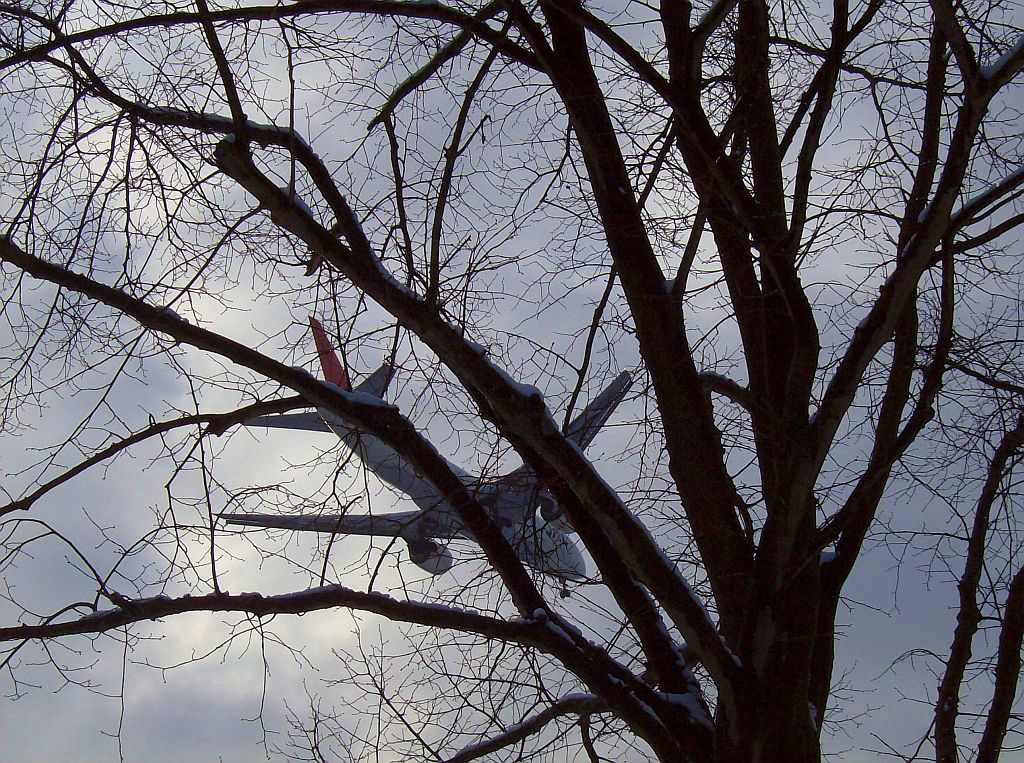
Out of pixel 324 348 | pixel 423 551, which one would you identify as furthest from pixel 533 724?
pixel 324 348

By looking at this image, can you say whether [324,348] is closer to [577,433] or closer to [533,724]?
[577,433]

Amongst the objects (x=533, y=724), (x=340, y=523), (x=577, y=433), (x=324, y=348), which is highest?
(x=324, y=348)

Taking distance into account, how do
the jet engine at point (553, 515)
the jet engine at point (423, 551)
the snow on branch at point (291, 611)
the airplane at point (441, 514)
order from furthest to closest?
the jet engine at point (553, 515), the airplane at point (441, 514), the jet engine at point (423, 551), the snow on branch at point (291, 611)

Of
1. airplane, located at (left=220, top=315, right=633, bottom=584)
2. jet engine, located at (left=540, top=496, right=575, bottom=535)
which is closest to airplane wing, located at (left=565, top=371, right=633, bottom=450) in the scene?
airplane, located at (left=220, top=315, right=633, bottom=584)

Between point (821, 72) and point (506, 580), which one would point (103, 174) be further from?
point (821, 72)

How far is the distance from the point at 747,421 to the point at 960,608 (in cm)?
127

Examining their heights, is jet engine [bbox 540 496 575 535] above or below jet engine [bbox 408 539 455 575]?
above

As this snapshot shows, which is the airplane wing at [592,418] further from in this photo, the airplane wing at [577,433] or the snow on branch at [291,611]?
the snow on branch at [291,611]

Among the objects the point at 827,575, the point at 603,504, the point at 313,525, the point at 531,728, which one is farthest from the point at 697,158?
the point at 531,728

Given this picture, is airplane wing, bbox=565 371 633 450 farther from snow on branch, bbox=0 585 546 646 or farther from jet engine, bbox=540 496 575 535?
snow on branch, bbox=0 585 546 646

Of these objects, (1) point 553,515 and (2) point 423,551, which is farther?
(1) point 553,515

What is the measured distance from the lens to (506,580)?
3.88 meters

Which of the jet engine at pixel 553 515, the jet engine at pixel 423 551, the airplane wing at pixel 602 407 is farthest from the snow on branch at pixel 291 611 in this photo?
the airplane wing at pixel 602 407

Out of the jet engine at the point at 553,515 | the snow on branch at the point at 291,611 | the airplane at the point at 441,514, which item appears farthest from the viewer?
the jet engine at the point at 553,515
